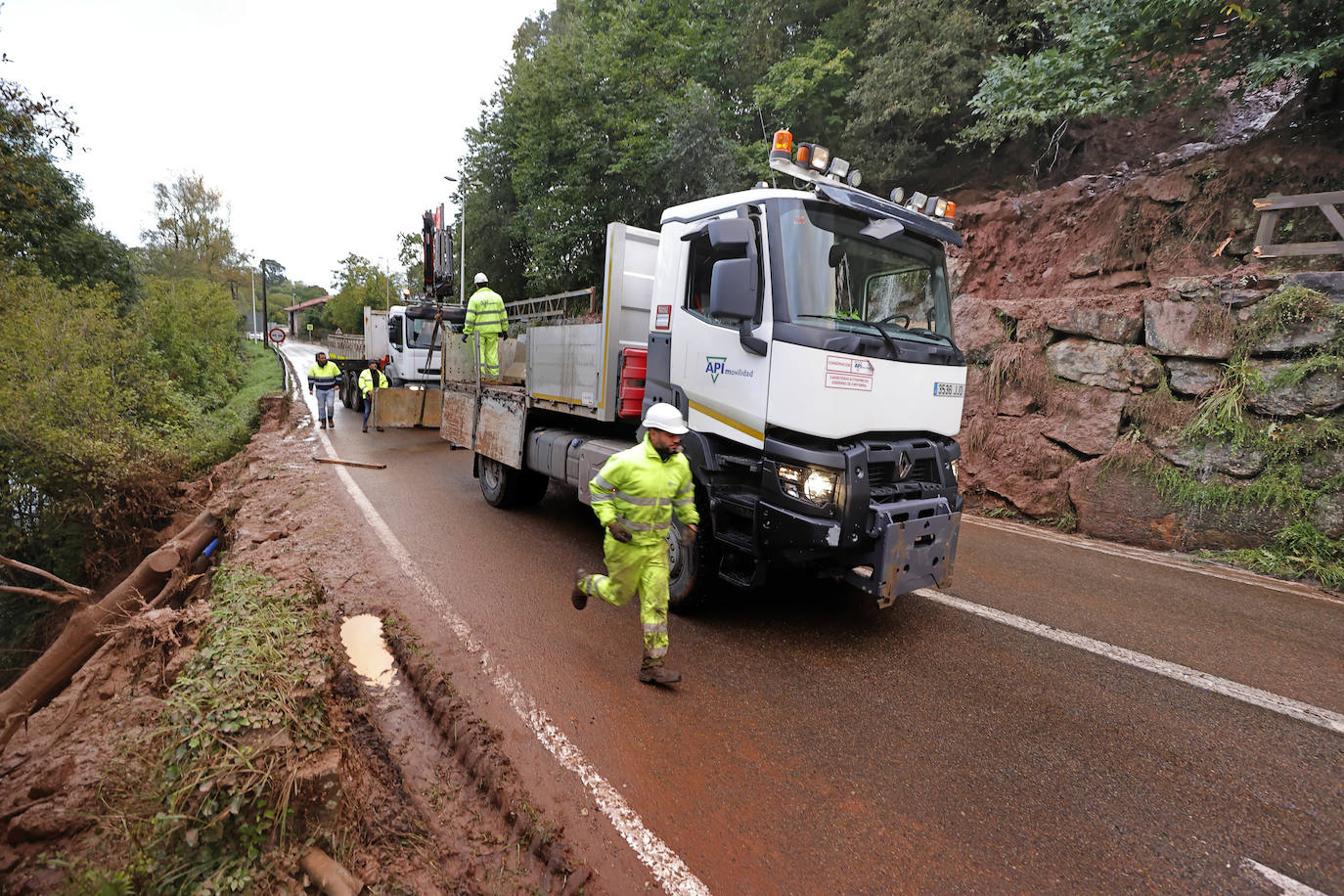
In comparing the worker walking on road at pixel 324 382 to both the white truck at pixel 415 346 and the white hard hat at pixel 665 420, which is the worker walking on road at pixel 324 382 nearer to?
the white truck at pixel 415 346

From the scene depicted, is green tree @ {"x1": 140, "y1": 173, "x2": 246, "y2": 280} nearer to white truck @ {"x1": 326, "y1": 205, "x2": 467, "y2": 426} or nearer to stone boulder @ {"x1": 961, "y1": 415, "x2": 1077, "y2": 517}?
white truck @ {"x1": 326, "y1": 205, "x2": 467, "y2": 426}

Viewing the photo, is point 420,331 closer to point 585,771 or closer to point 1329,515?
point 585,771

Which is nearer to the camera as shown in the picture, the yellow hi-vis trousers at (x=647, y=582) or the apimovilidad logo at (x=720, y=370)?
the yellow hi-vis trousers at (x=647, y=582)

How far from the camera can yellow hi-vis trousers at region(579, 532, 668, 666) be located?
133 inches

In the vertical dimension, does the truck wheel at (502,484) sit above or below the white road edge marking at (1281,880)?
above

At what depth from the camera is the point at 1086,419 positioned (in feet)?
24.1

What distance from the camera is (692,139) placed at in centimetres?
1398

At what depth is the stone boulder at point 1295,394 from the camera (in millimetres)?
5816

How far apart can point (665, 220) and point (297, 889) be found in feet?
14.1

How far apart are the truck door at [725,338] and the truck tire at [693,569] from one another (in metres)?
0.67

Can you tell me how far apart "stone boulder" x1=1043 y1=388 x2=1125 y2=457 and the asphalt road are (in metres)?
2.37

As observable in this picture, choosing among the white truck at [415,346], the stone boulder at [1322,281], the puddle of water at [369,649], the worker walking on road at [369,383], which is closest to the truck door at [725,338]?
the puddle of water at [369,649]

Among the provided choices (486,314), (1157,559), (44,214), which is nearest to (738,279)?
(486,314)

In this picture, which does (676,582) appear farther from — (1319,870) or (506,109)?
(506,109)
